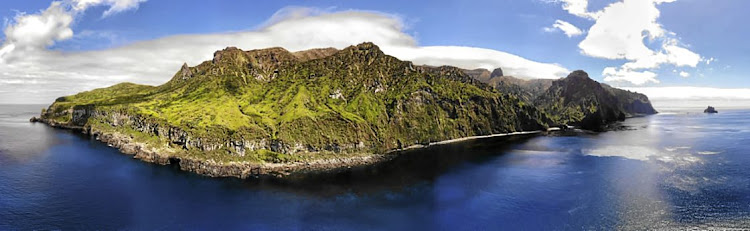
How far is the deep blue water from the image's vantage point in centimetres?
11479

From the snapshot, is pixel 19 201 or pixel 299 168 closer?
pixel 19 201

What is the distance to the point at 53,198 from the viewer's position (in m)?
135

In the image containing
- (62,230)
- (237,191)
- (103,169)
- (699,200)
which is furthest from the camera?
(103,169)

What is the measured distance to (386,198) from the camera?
14100cm

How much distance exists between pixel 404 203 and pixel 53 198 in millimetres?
128816

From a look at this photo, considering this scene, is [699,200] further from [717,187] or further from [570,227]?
[570,227]

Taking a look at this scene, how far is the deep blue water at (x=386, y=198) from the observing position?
115 meters

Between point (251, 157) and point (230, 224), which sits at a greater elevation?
point (251, 157)

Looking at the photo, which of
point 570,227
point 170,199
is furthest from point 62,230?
point 570,227

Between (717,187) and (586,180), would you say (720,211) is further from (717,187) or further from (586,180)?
(586,180)

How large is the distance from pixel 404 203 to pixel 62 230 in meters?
106

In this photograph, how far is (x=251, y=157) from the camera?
194125 millimetres

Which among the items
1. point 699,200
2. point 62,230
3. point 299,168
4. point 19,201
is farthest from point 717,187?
point 19,201

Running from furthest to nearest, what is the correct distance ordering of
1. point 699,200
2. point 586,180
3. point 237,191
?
1. point 586,180
2. point 237,191
3. point 699,200
